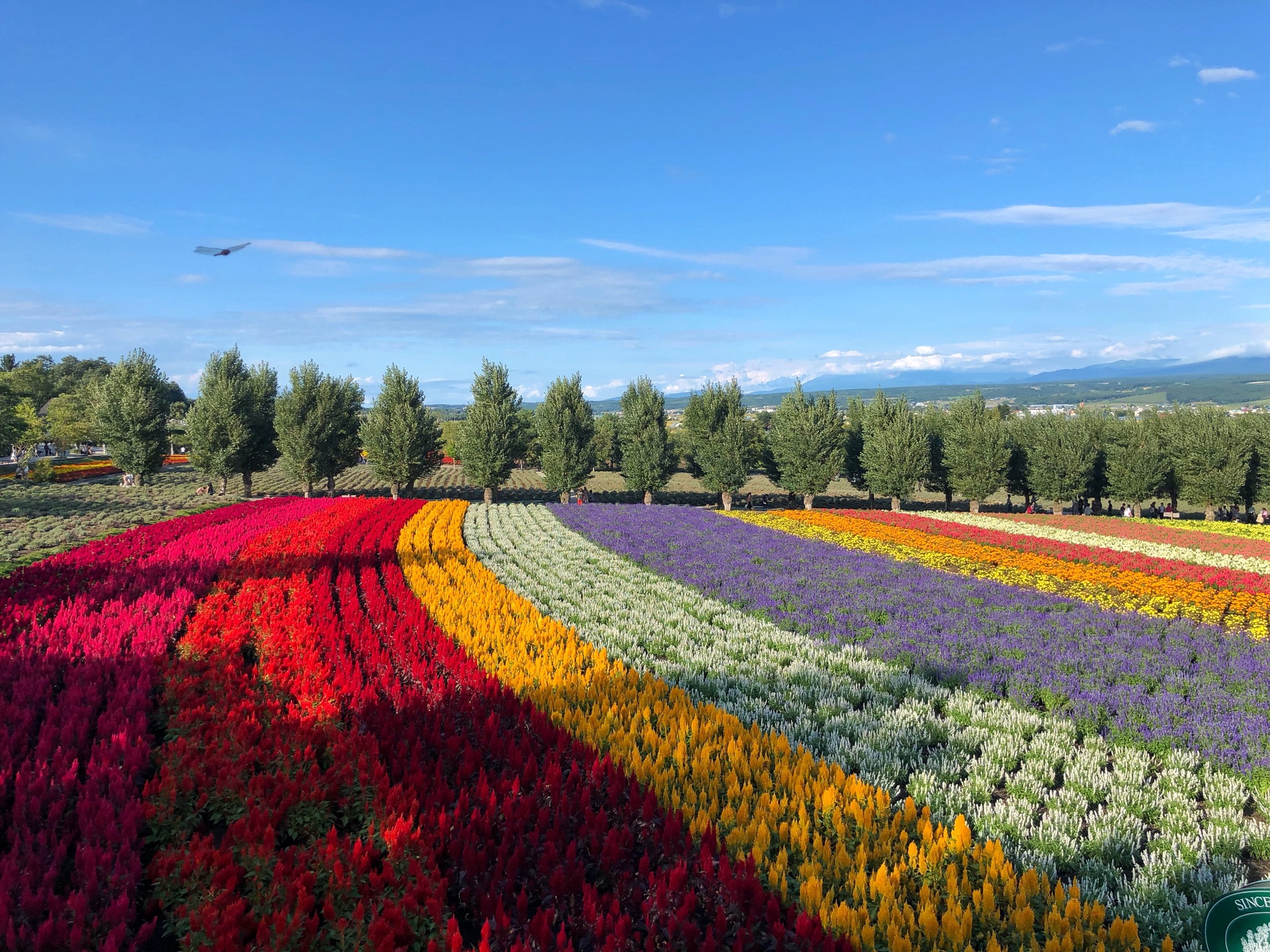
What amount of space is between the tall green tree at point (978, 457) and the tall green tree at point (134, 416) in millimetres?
53875

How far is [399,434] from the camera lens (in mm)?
42781

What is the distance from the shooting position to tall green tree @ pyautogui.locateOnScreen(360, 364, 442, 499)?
42812mm

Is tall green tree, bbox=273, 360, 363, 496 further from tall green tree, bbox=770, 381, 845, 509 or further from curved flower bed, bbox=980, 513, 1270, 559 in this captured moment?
curved flower bed, bbox=980, 513, 1270, 559

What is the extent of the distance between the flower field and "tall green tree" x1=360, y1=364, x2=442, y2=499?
99.9 feet

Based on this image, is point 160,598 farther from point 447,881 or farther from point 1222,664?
point 1222,664

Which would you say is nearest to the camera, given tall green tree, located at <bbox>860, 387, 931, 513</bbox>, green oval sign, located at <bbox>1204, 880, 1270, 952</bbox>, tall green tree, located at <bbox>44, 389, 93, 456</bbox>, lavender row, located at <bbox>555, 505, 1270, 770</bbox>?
green oval sign, located at <bbox>1204, 880, 1270, 952</bbox>

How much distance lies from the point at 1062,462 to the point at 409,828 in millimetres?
48065

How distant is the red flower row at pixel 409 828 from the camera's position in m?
3.81

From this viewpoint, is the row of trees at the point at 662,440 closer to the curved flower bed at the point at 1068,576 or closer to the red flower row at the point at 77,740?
the curved flower bed at the point at 1068,576

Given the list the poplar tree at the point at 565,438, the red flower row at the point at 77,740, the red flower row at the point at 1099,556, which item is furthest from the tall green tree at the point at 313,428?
the red flower row at the point at 1099,556

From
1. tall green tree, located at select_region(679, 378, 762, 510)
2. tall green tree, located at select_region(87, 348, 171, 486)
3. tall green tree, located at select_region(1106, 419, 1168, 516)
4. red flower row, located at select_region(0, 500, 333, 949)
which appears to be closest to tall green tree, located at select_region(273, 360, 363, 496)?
tall green tree, located at select_region(87, 348, 171, 486)

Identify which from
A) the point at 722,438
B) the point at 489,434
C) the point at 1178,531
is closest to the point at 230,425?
the point at 489,434

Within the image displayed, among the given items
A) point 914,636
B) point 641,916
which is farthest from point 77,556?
point 914,636

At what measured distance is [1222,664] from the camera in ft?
30.0
